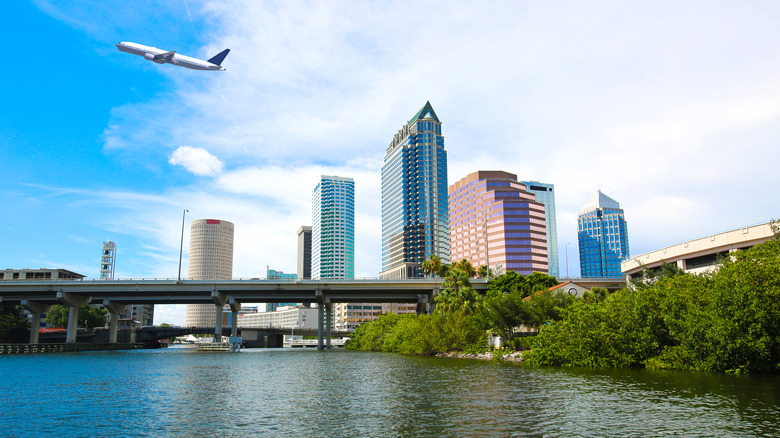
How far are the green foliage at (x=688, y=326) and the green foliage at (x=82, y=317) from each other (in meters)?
165

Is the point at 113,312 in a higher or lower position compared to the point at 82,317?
higher

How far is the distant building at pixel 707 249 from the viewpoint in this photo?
79125 millimetres

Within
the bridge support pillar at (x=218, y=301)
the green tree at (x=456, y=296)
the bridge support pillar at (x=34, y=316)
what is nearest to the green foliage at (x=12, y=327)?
the bridge support pillar at (x=34, y=316)

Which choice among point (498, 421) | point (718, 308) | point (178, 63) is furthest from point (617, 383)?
point (178, 63)

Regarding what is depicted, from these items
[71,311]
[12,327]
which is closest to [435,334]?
[71,311]

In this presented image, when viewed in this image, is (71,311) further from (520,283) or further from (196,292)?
(520,283)

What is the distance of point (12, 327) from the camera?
134875 millimetres

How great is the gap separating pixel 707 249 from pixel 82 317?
178 meters

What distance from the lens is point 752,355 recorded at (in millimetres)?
37656

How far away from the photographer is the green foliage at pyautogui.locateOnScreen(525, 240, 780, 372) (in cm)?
3709

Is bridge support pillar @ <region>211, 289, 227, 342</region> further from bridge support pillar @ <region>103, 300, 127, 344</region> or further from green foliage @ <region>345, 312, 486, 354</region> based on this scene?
green foliage @ <region>345, 312, 486, 354</region>

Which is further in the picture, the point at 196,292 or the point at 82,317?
the point at 82,317

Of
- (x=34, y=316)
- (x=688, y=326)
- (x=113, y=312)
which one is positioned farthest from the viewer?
(x=113, y=312)

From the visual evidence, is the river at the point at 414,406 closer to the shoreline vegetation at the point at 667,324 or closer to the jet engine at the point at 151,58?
the shoreline vegetation at the point at 667,324
